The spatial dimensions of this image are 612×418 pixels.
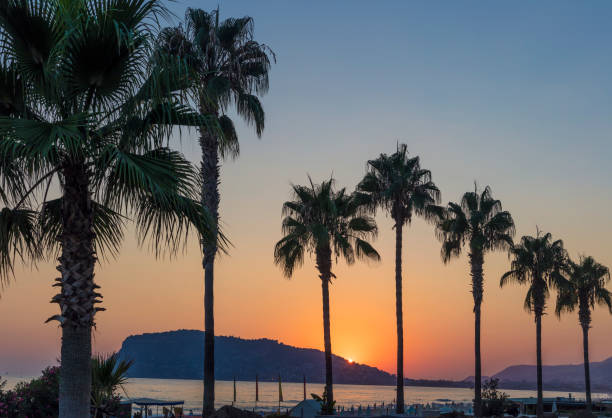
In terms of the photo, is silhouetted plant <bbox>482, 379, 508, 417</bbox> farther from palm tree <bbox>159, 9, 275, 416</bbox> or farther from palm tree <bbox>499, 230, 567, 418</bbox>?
palm tree <bbox>159, 9, 275, 416</bbox>

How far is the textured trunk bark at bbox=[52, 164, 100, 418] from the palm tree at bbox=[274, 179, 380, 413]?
2560cm

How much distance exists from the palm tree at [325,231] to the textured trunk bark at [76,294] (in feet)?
84.0

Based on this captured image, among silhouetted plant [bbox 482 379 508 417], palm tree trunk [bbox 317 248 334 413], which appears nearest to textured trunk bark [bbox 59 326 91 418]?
palm tree trunk [bbox 317 248 334 413]

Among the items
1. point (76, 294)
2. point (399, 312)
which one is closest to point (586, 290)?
Result: point (399, 312)

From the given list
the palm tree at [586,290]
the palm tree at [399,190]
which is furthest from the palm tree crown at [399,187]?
the palm tree at [586,290]

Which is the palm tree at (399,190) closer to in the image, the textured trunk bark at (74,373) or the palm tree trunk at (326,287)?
the palm tree trunk at (326,287)

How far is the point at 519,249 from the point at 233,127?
1265 inches

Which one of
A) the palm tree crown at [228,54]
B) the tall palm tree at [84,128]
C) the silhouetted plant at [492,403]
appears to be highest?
the palm tree crown at [228,54]

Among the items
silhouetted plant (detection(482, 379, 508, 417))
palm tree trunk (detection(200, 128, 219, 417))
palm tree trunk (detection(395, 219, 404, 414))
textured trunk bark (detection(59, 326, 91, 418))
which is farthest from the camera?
silhouetted plant (detection(482, 379, 508, 417))

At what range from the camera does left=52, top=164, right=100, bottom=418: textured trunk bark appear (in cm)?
1112

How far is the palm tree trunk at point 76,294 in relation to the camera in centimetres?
1112

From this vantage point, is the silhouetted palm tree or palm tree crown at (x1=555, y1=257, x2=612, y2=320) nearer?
the silhouetted palm tree

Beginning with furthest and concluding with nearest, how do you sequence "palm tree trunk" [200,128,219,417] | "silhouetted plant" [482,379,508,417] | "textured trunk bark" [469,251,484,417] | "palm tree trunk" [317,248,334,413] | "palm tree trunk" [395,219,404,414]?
"silhouetted plant" [482,379,508,417] < "textured trunk bark" [469,251,484,417] < "palm tree trunk" [395,219,404,414] < "palm tree trunk" [317,248,334,413] < "palm tree trunk" [200,128,219,417]

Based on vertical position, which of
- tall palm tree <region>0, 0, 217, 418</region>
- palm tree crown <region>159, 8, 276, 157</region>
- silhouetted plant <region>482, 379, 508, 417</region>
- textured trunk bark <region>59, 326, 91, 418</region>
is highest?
palm tree crown <region>159, 8, 276, 157</region>
